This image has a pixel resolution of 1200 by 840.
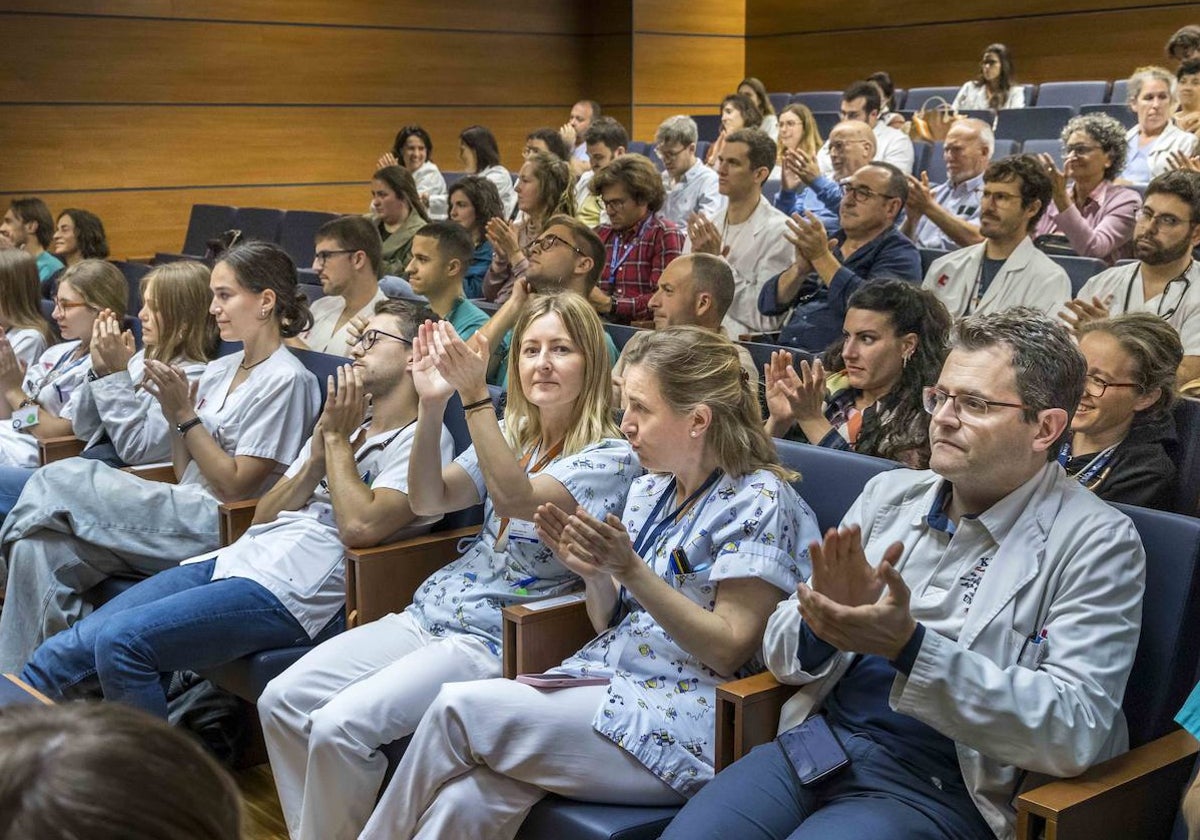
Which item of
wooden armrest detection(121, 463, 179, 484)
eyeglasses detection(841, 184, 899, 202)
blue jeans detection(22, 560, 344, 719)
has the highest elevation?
eyeglasses detection(841, 184, 899, 202)

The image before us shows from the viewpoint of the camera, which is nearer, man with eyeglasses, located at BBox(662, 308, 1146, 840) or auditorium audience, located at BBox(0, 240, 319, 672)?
man with eyeglasses, located at BBox(662, 308, 1146, 840)

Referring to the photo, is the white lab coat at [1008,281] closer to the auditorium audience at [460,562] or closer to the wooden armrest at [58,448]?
the auditorium audience at [460,562]

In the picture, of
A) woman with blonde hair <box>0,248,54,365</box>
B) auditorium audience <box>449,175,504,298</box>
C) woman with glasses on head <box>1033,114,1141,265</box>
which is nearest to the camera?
woman with blonde hair <box>0,248,54,365</box>

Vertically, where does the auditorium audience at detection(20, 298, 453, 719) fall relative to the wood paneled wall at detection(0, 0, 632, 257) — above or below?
below

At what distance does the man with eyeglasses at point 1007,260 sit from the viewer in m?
3.55

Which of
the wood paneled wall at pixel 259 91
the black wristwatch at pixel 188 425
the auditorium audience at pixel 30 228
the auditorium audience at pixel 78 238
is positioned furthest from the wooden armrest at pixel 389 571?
the wood paneled wall at pixel 259 91

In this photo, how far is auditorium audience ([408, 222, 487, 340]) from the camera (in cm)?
370

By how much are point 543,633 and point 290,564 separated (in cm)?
68

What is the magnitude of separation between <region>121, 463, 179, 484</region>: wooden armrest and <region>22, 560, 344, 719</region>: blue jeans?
608mm

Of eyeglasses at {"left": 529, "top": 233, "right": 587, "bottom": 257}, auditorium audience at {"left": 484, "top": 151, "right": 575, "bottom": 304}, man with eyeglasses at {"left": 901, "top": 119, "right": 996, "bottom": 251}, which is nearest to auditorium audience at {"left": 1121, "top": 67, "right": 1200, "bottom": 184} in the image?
man with eyeglasses at {"left": 901, "top": 119, "right": 996, "bottom": 251}

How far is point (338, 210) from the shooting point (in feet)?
26.4

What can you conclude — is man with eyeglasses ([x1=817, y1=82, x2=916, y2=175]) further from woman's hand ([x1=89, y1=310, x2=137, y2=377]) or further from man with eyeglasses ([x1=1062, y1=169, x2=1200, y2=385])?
woman's hand ([x1=89, y1=310, x2=137, y2=377])

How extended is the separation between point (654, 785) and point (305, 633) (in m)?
0.93

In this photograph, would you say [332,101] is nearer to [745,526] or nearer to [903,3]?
[903,3]
